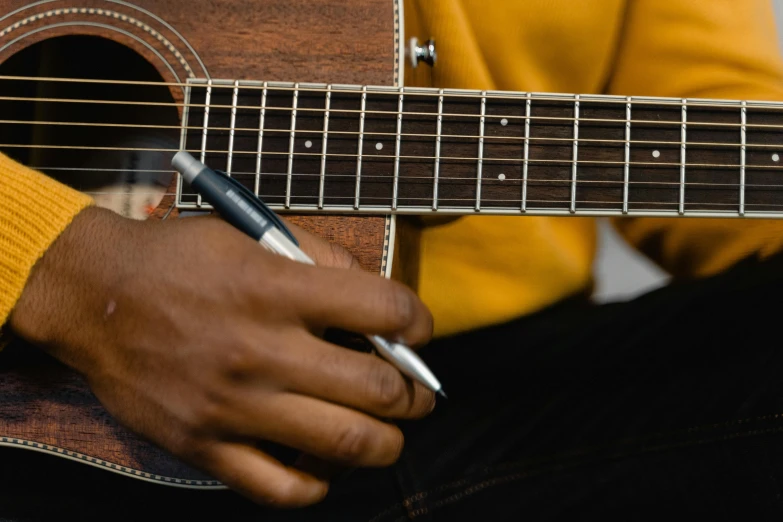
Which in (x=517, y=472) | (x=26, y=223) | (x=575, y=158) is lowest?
(x=517, y=472)

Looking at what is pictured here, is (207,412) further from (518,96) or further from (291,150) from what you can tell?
(518,96)

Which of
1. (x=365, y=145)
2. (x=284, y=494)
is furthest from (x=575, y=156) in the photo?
(x=284, y=494)

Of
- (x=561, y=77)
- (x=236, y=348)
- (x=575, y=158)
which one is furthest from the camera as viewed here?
(x=561, y=77)

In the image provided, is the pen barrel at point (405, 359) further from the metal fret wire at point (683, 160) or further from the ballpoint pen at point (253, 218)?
the metal fret wire at point (683, 160)

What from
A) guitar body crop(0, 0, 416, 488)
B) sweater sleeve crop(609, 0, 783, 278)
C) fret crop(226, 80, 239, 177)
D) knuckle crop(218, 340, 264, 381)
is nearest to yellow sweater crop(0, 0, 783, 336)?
sweater sleeve crop(609, 0, 783, 278)

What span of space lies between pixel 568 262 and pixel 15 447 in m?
0.67

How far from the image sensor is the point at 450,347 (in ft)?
2.56

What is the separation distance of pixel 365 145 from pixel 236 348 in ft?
0.86

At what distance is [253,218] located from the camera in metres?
0.52

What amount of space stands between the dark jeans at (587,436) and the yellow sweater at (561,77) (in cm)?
5

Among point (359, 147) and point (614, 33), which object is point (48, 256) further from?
point (614, 33)

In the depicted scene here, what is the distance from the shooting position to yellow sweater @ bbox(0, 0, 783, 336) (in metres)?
0.80

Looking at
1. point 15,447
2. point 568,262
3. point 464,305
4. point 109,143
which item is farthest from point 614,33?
point 15,447

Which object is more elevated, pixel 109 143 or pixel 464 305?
pixel 109 143
